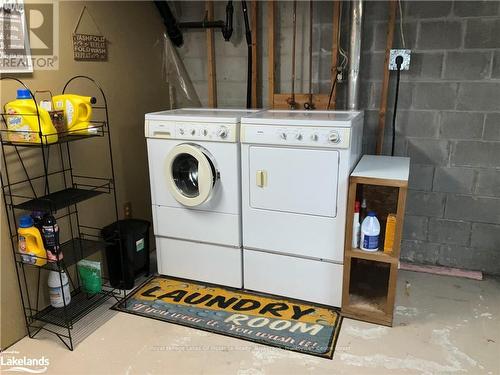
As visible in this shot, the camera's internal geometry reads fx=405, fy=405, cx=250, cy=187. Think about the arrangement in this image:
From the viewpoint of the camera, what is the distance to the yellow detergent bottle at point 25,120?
1.98m

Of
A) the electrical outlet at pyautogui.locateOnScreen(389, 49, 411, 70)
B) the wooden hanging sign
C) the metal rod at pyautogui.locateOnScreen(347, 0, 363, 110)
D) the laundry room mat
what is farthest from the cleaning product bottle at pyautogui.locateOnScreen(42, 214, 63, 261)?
the electrical outlet at pyautogui.locateOnScreen(389, 49, 411, 70)

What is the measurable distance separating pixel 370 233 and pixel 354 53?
126 centimetres

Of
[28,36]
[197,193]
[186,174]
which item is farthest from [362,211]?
[28,36]

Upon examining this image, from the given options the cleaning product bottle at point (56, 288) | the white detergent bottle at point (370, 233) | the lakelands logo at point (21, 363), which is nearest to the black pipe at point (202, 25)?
the white detergent bottle at point (370, 233)

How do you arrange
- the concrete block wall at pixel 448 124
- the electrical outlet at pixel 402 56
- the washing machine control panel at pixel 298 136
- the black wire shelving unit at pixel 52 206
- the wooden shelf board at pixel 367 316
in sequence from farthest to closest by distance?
the electrical outlet at pixel 402 56 < the concrete block wall at pixel 448 124 < the wooden shelf board at pixel 367 316 < the washing machine control panel at pixel 298 136 < the black wire shelving unit at pixel 52 206

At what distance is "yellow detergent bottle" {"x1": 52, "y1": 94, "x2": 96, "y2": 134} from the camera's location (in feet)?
7.14

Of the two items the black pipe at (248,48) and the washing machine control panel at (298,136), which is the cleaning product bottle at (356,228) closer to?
the washing machine control panel at (298,136)

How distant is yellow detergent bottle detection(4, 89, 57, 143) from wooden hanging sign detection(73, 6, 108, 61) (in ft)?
2.03

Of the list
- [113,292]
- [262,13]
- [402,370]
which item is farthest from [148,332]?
[262,13]

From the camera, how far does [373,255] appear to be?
227cm

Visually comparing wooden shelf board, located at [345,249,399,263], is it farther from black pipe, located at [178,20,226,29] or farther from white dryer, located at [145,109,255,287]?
black pipe, located at [178,20,226,29]

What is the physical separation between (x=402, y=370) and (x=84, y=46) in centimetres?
257

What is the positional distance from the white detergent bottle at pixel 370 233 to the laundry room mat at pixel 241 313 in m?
0.47

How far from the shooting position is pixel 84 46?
8.32ft
